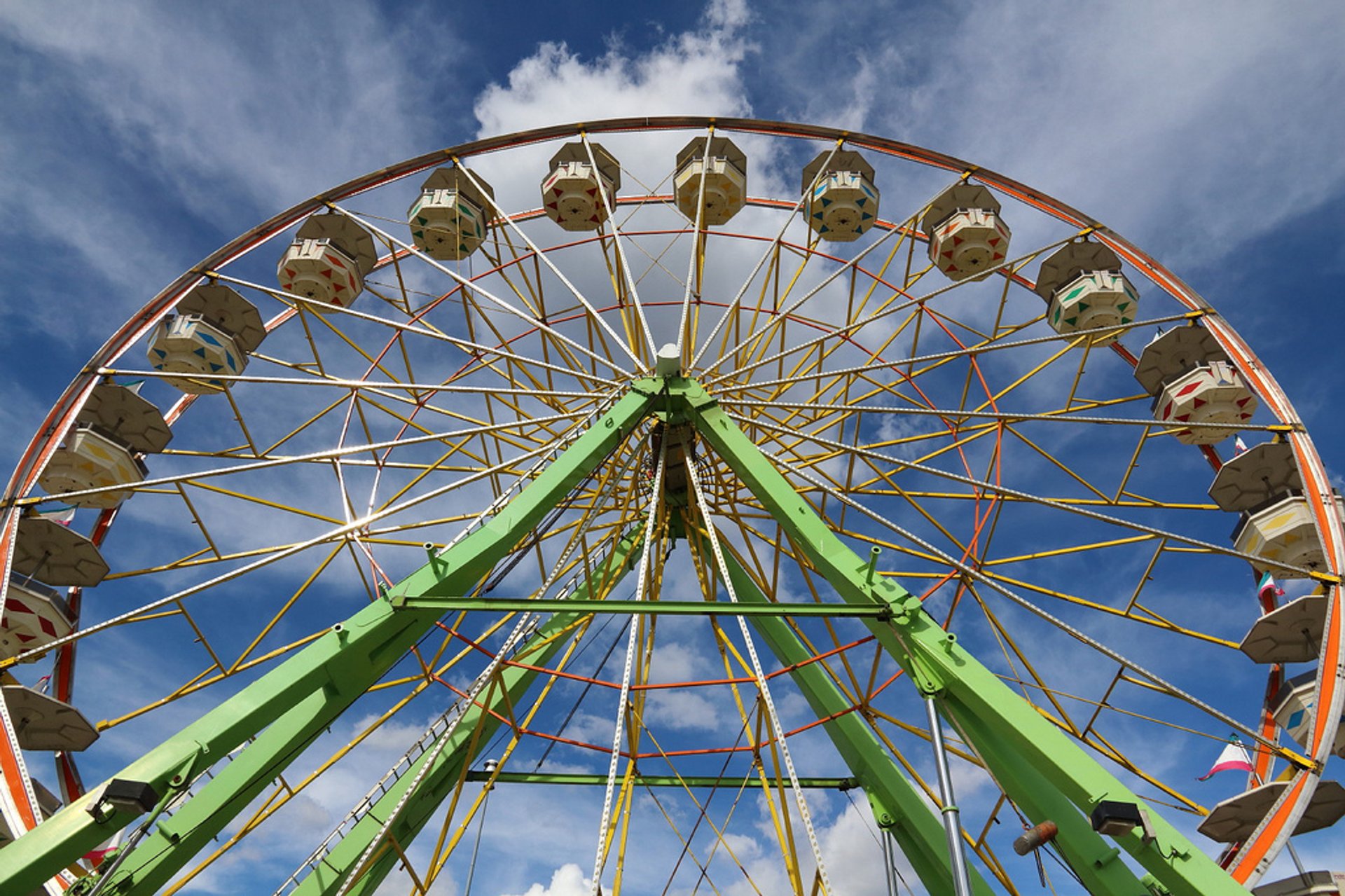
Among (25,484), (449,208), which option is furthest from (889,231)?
(25,484)

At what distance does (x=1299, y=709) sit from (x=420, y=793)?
33.5ft

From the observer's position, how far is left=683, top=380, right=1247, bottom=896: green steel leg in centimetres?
593

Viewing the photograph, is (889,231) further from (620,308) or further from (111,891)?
(111,891)

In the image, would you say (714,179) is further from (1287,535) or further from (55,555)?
(55,555)

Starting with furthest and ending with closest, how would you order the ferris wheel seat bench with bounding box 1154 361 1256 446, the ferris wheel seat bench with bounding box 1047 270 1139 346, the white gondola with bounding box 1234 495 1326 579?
the ferris wheel seat bench with bounding box 1047 270 1139 346
the ferris wheel seat bench with bounding box 1154 361 1256 446
the white gondola with bounding box 1234 495 1326 579

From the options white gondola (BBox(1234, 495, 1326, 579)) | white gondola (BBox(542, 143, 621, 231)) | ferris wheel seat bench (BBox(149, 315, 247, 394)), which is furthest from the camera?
white gondola (BBox(542, 143, 621, 231))

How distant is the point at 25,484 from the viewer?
10.4 m

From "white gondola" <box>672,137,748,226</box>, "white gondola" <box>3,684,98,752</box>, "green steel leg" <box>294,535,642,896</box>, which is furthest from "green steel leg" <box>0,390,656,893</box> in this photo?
"white gondola" <box>672,137,748,226</box>

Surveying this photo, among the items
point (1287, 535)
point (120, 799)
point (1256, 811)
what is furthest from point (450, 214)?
point (1256, 811)

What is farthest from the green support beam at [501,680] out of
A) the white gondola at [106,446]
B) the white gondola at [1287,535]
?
the white gondola at [1287,535]

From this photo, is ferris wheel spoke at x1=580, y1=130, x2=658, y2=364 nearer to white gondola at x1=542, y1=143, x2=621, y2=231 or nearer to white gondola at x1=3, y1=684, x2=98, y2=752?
white gondola at x1=542, y1=143, x2=621, y2=231

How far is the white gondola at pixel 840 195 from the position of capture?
47.5ft

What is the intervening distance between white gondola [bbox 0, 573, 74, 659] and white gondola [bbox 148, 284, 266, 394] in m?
3.42

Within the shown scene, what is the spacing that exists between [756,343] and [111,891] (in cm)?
986
